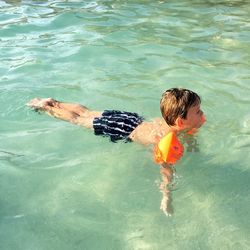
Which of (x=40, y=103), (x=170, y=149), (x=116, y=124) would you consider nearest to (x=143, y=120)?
(x=116, y=124)

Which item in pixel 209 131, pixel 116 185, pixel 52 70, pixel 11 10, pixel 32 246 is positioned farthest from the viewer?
pixel 11 10

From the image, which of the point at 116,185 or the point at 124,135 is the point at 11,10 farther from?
the point at 116,185

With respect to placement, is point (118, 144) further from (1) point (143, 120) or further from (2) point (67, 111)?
(2) point (67, 111)

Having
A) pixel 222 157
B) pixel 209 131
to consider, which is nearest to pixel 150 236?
pixel 222 157

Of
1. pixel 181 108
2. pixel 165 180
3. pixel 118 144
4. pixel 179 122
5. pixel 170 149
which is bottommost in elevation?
pixel 118 144

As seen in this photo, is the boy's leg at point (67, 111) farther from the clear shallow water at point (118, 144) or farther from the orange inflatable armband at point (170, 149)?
the orange inflatable armband at point (170, 149)

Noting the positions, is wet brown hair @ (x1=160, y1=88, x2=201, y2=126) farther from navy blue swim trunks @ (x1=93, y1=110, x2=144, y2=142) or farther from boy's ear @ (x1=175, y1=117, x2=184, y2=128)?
navy blue swim trunks @ (x1=93, y1=110, x2=144, y2=142)

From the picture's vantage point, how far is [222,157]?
4.48m

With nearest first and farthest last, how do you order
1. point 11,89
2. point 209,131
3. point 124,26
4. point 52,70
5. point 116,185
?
1. point 116,185
2. point 209,131
3. point 11,89
4. point 52,70
5. point 124,26

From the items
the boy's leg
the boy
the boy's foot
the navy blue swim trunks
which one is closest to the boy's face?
the boy

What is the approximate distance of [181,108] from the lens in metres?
3.96

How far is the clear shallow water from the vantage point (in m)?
3.59

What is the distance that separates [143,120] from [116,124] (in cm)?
29

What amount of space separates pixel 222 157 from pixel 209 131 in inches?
19.4
